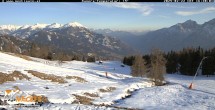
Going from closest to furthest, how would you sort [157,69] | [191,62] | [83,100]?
[83,100], [157,69], [191,62]

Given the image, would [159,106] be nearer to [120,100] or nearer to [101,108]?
[120,100]

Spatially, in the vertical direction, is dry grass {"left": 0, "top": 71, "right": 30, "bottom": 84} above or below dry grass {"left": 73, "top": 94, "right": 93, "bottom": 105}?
above

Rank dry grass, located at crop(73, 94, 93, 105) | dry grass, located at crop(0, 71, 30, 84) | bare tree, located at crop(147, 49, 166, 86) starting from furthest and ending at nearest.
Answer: bare tree, located at crop(147, 49, 166, 86) → dry grass, located at crop(0, 71, 30, 84) → dry grass, located at crop(73, 94, 93, 105)

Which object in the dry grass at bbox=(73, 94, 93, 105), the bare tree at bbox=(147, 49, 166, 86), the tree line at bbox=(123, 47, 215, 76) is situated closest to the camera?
the dry grass at bbox=(73, 94, 93, 105)

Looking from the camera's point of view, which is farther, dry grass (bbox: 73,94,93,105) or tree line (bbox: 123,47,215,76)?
tree line (bbox: 123,47,215,76)

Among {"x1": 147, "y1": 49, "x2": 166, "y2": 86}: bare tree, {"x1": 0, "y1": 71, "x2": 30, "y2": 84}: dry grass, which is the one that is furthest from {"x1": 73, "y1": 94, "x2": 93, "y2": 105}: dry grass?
{"x1": 147, "y1": 49, "x2": 166, "y2": 86}: bare tree

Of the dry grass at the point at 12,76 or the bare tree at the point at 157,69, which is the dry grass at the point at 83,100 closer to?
the dry grass at the point at 12,76

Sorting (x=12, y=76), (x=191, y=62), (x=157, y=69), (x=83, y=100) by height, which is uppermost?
(x=191, y=62)

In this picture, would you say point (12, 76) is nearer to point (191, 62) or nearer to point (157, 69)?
point (157, 69)

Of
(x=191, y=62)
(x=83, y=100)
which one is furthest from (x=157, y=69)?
(x=191, y=62)

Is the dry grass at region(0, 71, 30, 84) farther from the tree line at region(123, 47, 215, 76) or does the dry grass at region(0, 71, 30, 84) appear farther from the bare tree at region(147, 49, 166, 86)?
the tree line at region(123, 47, 215, 76)
